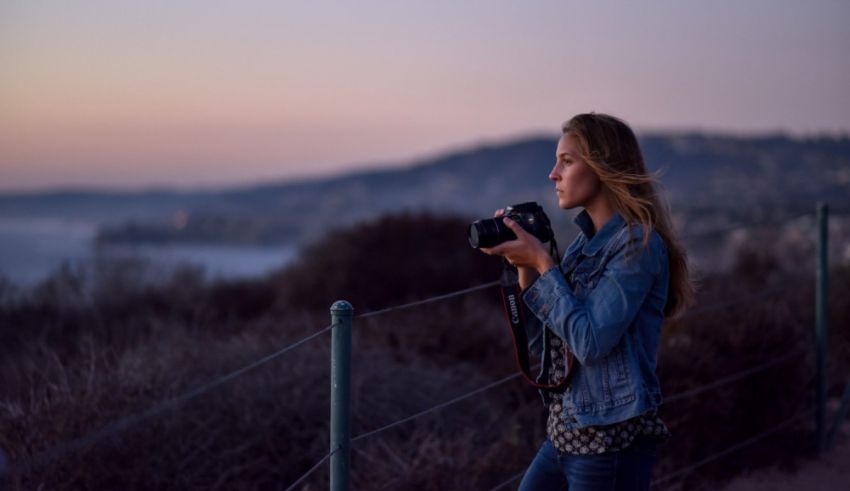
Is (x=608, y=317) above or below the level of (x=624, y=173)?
below

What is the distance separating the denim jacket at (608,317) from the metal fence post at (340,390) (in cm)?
53

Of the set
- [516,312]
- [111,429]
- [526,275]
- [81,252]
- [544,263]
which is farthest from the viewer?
[81,252]

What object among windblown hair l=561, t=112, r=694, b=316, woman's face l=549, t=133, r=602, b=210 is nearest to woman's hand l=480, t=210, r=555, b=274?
woman's face l=549, t=133, r=602, b=210

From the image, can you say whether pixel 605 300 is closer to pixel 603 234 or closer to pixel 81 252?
pixel 603 234

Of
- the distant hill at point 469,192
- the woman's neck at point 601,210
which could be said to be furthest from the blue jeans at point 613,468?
the distant hill at point 469,192

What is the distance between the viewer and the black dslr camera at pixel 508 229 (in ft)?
7.68

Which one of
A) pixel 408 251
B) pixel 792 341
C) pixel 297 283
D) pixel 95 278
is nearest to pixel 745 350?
pixel 792 341

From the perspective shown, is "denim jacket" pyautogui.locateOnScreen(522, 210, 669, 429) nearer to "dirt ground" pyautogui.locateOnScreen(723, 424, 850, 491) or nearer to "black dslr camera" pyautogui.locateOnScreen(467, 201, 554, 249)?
"black dslr camera" pyautogui.locateOnScreen(467, 201, 554, 249)

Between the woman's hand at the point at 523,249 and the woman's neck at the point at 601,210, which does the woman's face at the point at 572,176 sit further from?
the woman's hand at the point at 523,249

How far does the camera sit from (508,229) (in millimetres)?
2373

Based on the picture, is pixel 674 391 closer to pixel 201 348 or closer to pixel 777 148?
pixel 201 348

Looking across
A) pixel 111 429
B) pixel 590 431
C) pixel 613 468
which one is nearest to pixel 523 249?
pixel 590 431

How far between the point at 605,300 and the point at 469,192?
53786 millimetres

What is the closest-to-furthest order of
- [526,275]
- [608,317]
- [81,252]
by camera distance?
[608,317], [526,275], [81,252]
